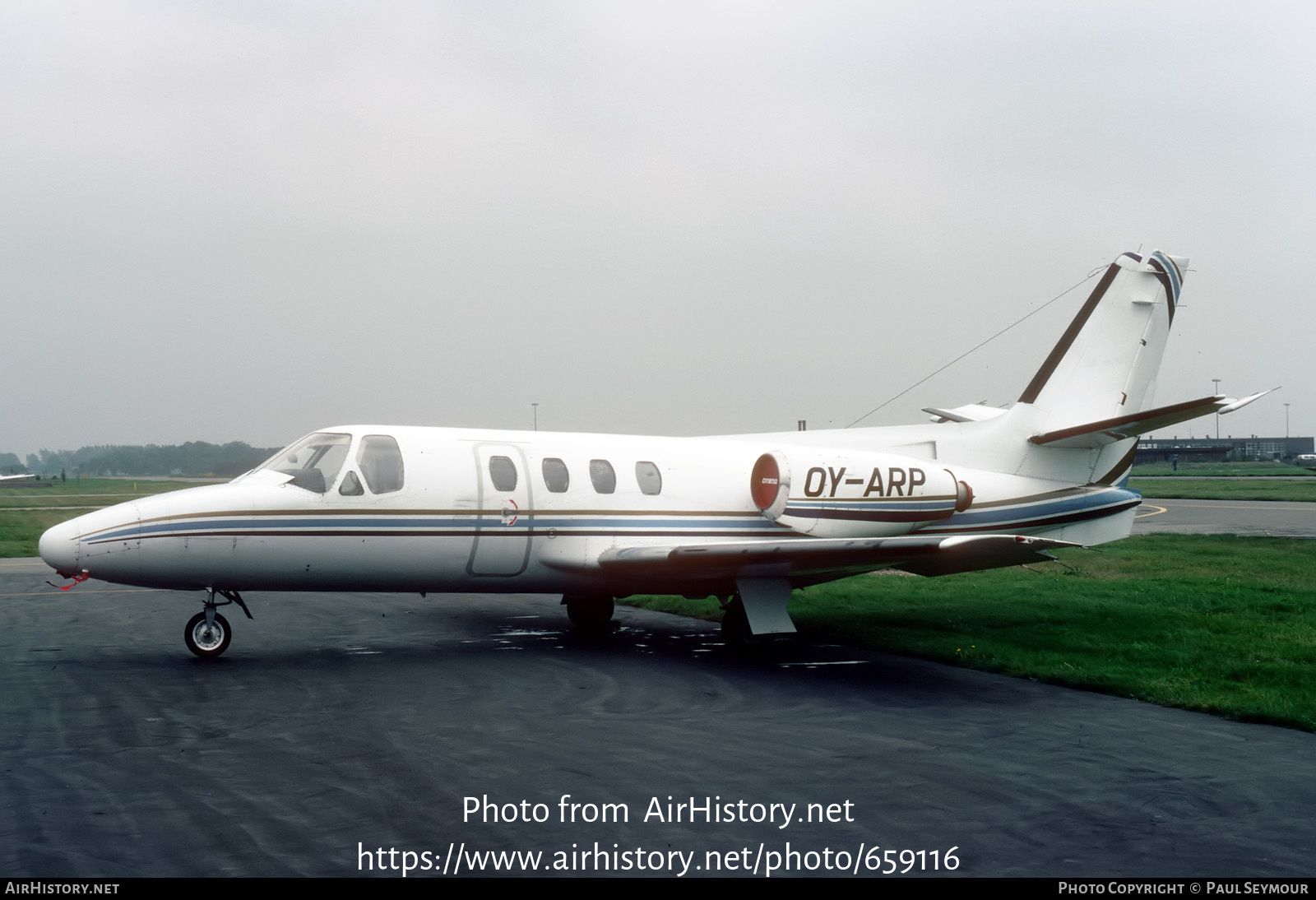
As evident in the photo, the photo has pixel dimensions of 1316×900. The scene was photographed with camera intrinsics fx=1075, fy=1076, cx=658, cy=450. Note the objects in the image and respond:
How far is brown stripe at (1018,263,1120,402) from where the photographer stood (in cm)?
1698

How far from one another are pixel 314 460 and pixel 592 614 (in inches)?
176

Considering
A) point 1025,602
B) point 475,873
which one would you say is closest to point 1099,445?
point 1025,602

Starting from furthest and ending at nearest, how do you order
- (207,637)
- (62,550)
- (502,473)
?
(502,473) → (207,637) → (62,550)

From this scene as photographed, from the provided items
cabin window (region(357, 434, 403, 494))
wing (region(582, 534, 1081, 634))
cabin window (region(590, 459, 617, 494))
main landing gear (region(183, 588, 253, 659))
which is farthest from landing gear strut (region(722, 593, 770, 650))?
main landing gear (region(183, 588, 253, 659))

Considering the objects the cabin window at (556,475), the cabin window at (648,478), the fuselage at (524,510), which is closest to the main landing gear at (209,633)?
the fuselage at (524,510)

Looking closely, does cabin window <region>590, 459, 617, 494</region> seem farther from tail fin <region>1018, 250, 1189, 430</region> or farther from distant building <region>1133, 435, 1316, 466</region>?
distant building <region>1133, 435, 1316, 466</region>

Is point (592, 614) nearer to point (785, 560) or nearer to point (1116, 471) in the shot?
point (785, 560)

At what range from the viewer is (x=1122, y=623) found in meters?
15.1

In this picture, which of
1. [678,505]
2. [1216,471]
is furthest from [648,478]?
[1216,471]

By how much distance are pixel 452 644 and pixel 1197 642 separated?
931 centimetres

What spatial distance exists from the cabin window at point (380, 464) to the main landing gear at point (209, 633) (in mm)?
2034

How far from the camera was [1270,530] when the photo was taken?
30.7m
